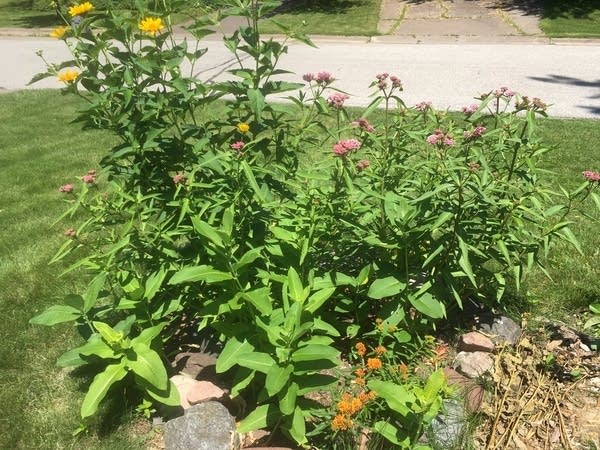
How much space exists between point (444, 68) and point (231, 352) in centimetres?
775

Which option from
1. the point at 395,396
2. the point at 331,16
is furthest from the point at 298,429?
the point at 331,16

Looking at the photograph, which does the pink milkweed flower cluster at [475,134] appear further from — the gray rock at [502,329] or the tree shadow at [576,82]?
the tree shadow at [576,82]

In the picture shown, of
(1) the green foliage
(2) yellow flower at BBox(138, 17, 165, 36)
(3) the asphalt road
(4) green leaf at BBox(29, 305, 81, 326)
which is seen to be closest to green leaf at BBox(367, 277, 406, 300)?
(1) the green foliage

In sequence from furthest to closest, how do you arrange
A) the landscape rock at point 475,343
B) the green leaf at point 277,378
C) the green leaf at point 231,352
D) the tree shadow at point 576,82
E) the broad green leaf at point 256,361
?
the tree shadow at point 576,82, the landscape rock at point 475,343, the green leaf at point 231,352, the broad green leaf at point 256,361, the green leaf at point 277,378

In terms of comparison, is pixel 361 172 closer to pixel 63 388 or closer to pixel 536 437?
pixel 536 437

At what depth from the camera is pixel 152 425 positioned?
2.55 meters

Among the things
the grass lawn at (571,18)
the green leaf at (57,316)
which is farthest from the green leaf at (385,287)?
the grass lawn at (571,18)

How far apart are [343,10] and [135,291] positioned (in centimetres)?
1316

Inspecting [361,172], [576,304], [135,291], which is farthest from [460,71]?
[135,291]

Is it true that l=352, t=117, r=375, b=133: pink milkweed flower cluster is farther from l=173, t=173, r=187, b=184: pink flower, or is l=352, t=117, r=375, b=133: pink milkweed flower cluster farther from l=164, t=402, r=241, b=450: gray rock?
l=164, t=402, r=241, b=450: gray rock

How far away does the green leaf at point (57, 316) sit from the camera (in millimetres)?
2445

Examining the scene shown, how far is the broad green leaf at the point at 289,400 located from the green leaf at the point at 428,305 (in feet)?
2.14

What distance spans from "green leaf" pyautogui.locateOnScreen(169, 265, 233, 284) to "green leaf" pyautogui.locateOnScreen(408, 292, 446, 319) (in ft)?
2.67

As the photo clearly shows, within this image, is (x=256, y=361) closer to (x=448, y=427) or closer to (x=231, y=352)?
(x=231, y=352)
